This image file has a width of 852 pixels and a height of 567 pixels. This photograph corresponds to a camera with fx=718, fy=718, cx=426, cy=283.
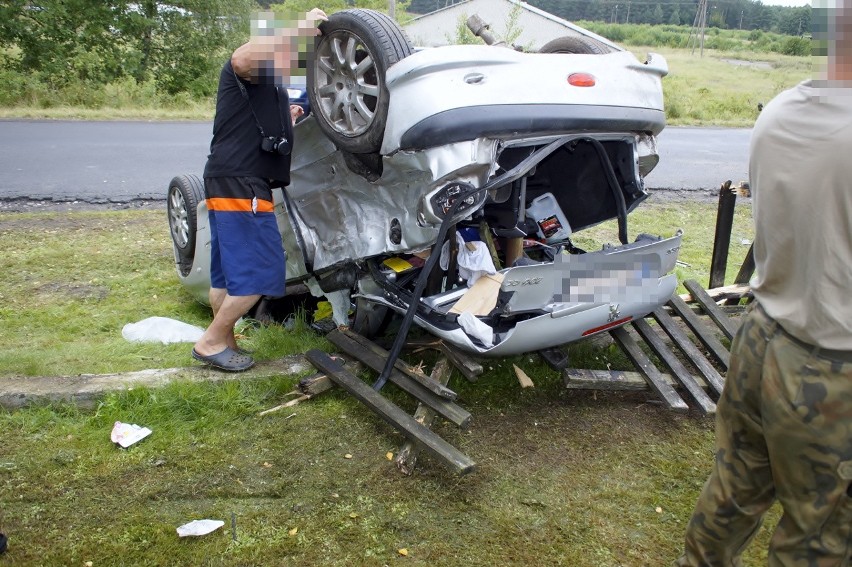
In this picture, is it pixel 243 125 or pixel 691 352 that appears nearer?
pixel 243 125

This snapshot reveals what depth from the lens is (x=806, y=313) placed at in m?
1.91

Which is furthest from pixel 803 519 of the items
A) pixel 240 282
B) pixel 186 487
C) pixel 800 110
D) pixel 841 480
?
pixel 240 282

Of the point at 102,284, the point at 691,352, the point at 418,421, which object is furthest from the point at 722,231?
the point at 102,284

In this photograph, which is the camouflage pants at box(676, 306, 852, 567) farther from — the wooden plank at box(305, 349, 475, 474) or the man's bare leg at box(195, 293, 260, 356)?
the man's bare leg at box(195, 293, 260, 356)

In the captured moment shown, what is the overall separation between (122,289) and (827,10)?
16.9 ft

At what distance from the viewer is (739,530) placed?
222 cm

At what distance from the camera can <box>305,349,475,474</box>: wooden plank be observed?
9.92 feet

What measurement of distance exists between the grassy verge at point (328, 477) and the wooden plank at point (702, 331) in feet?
1.78


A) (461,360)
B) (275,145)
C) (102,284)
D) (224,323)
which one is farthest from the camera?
(102,284)

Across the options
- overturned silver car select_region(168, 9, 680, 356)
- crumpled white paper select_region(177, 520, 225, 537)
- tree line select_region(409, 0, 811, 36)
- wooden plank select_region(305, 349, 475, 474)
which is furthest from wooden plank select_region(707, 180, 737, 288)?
tree line select_region(409, 0, 811, 36)

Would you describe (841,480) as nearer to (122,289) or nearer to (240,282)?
(240,282)

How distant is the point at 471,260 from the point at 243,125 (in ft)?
4.52

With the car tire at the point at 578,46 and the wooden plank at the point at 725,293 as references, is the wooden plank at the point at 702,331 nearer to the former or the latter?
the wooden plank at the point at 725,293

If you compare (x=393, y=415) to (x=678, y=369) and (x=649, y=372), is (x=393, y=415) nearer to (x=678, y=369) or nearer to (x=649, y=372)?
(x=649, y=372)
